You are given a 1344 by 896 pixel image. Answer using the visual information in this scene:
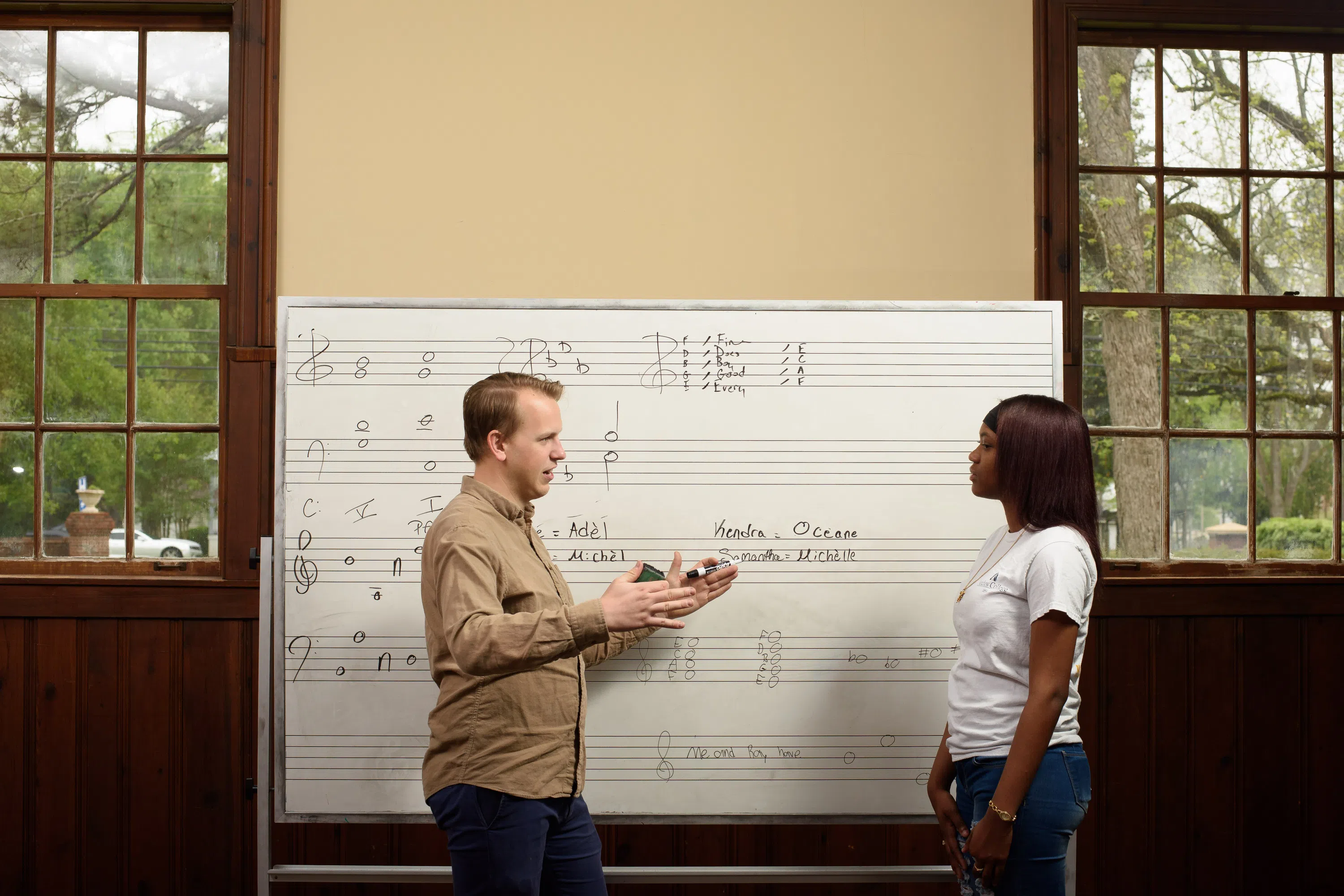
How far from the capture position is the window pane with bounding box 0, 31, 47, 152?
250 centimetres

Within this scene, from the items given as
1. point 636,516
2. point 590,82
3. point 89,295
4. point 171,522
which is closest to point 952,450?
point 636,516

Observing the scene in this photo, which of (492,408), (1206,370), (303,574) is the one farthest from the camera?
(1206,370)

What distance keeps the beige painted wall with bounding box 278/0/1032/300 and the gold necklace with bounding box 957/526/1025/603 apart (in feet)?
3.18

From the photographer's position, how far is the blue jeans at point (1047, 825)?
1474 millimetres

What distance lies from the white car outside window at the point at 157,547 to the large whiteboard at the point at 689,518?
29.2 inches

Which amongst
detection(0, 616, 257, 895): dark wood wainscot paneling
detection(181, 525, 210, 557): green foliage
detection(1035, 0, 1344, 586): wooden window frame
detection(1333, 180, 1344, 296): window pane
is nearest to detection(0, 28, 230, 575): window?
detection(181, 525, 210, 557): green foliage

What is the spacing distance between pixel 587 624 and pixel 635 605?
0.09m

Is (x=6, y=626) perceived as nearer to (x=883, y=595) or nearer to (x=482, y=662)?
(x=482, y=662)

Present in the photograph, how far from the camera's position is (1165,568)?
2498 millimetres

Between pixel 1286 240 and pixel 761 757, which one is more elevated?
pixel 1286 240

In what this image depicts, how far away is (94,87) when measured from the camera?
2510 mm

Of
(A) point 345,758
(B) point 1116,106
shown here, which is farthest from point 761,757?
(B) point 1116,106

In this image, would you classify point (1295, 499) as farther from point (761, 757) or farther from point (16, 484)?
point (16, 484)

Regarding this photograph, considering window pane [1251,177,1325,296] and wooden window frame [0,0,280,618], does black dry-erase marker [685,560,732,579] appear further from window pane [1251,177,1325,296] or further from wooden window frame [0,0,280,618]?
window pane [1251,177,1325,296]
